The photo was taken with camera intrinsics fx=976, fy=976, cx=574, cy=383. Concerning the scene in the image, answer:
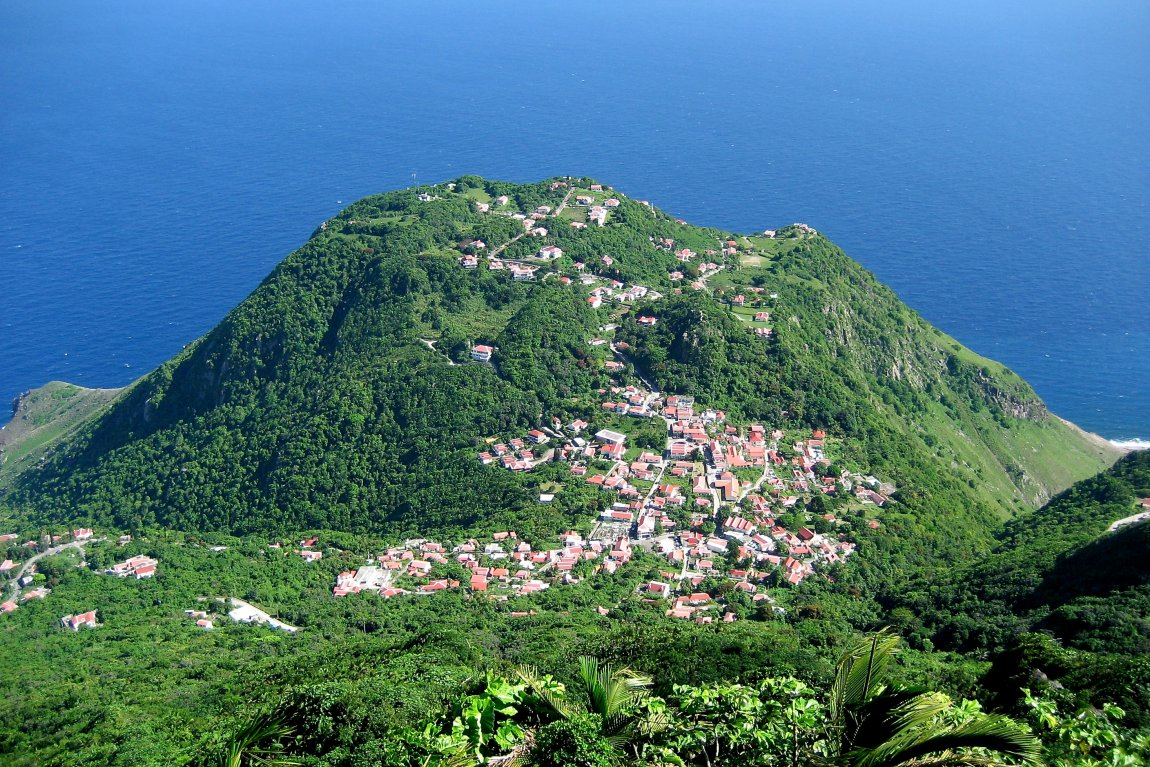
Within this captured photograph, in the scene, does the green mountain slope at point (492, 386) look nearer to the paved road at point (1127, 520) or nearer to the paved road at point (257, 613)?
the paved road at point (1127, 520)

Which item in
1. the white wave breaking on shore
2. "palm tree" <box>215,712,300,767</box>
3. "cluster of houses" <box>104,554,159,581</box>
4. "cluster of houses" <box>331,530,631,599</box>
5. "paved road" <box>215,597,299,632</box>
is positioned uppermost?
the white wave breaking on shore

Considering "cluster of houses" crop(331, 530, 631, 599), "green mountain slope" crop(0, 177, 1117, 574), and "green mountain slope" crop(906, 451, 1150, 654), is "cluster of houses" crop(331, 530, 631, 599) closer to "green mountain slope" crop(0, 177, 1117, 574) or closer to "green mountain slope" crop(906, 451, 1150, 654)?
"green mountain slope" crop(0, 177, 1117, 574)

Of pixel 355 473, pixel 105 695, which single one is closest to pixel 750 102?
pixel 355 473

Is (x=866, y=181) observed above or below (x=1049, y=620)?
above

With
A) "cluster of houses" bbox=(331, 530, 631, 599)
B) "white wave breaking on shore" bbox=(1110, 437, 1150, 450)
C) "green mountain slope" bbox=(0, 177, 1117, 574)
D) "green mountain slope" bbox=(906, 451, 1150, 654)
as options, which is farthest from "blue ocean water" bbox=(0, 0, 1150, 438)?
"cluster of houses" bbox=(331, 530, 631, 599)

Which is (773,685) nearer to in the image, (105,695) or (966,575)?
(105,695)

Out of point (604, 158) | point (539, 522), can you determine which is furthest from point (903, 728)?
point (604, 158)

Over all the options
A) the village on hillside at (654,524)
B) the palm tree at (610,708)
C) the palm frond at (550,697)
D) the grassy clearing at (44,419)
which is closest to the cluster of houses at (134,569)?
the village on hillside at (654,524)
